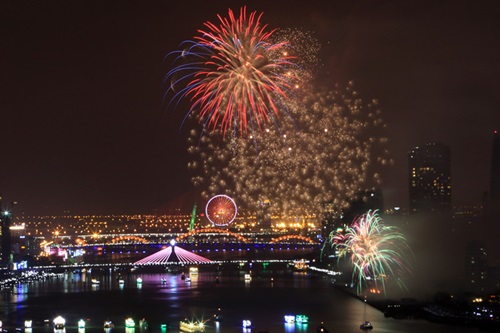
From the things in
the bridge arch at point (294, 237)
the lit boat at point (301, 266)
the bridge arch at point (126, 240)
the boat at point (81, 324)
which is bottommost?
the lit boat at point (301, 266)

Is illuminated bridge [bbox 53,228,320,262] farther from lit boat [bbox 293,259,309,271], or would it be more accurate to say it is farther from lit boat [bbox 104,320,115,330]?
lit boat [bbox 104,320,115,330]

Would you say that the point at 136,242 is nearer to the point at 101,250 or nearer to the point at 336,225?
the point at 101,250

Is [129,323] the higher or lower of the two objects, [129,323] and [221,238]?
the higher

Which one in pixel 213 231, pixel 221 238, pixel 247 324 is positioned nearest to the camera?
pixel 247 324

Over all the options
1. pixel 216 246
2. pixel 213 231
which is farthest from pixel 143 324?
pixel 213 231

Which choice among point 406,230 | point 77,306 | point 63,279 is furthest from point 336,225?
point 77,306

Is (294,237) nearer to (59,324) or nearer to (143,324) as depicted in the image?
(143,324)

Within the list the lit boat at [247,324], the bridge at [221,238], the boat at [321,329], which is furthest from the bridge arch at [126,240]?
the boat at [321,329]

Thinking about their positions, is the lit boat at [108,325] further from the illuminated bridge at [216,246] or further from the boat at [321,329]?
the illuminated bridge at [216,246]
